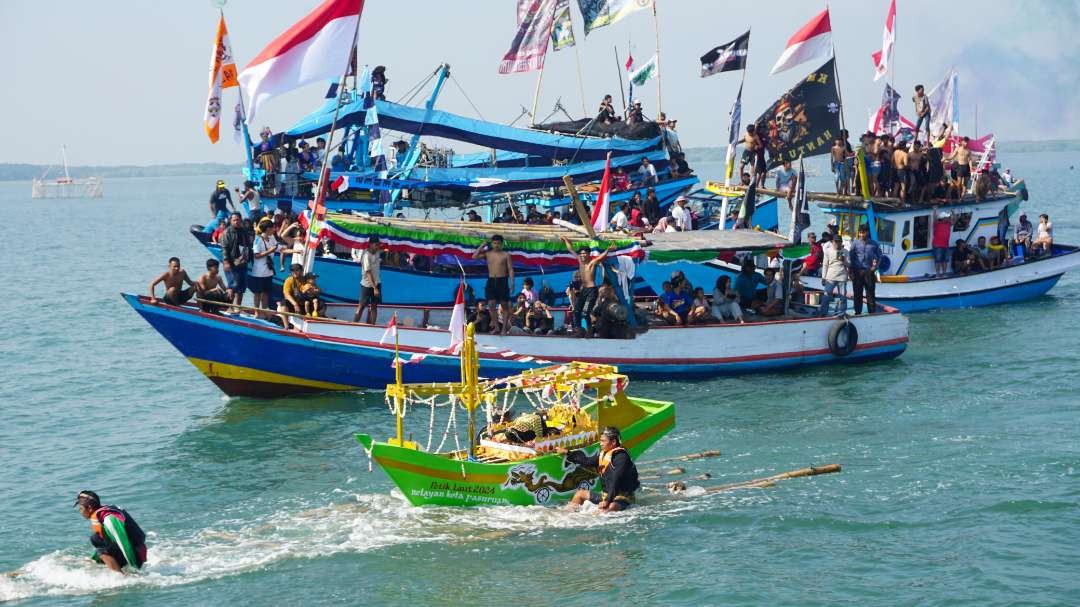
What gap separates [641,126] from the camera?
1452 inches

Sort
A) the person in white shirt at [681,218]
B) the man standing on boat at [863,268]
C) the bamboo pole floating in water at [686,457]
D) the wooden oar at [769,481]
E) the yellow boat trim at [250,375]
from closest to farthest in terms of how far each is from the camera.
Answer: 1. the wooden oar at [769,481]
2. the bamboo pole floating in water at [686,457]
3. the yellow boat trim at [250,375]
4. the man standing on boat at [863,268]
5. the person in white shirt at [681,218]

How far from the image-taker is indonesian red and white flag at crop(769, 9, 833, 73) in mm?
30156

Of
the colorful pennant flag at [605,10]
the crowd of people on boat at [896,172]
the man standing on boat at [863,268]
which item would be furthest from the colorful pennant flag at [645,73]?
the man standing on boat at [863,268]

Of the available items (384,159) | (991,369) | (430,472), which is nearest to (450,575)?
(430,472)

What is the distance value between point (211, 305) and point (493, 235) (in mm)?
5521

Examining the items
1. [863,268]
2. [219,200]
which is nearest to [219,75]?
[219,200]

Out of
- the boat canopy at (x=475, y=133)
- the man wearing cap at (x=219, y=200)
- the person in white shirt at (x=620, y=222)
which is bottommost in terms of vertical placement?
the person in white shirt at (x=620, y=222)

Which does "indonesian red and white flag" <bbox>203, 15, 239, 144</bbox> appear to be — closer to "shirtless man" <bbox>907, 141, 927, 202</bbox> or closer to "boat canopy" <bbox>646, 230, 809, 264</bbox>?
"boat canopy" <bbox>646, 230, 809, 264</bbox>

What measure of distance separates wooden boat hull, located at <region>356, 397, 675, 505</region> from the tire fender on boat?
984cm

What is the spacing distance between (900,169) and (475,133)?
11.1m

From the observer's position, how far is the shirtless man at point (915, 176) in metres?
31.9

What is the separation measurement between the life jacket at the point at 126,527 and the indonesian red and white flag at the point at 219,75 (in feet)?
45.2

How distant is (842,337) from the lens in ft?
83.9

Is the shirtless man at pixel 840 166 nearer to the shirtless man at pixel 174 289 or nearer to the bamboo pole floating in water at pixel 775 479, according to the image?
the bamboo pole floating in water at pixel 775 479
